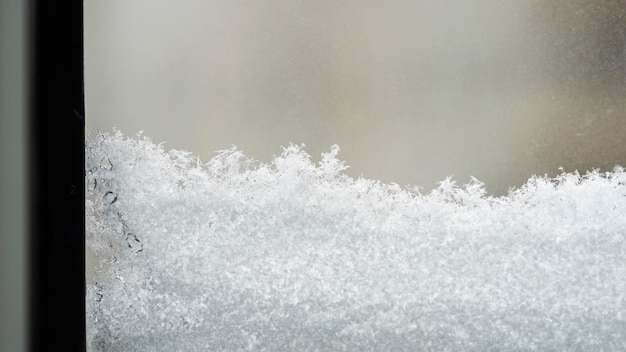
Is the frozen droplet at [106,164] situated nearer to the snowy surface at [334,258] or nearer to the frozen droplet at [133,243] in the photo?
the snowy surface at [334,258]

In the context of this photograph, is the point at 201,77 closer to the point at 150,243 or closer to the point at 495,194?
the point at 150,243

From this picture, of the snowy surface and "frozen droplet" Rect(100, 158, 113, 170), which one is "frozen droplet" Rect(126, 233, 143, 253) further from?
"frozen droplet" Rect(100, 158, 113, 170)

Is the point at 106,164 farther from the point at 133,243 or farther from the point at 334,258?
the point at 334,258

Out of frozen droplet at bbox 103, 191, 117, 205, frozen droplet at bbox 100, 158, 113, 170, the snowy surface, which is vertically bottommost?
the snowy surface

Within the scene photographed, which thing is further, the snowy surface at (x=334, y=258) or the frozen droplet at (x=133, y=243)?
the frozen droplet at (x=133, y=243)

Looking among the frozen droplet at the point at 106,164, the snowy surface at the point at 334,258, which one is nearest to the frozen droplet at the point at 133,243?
the snowy surface at the point at 334,258

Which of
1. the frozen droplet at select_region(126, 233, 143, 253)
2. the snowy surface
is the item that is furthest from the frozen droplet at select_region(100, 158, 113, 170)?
the frozen droplet at select_region(126, 233, 143, 253)
